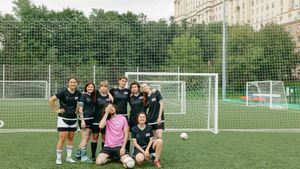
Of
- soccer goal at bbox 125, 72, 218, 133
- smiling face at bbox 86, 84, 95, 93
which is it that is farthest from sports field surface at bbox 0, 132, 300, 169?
soccer goal at bbox 125, 72, 218, 133

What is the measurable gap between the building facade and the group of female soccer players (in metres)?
34.7

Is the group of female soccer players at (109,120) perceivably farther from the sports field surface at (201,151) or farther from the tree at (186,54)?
the tree at (186,54)

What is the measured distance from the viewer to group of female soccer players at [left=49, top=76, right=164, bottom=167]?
6.65 meters

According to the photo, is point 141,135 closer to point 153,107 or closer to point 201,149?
point 153,107

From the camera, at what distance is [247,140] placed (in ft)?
31.5

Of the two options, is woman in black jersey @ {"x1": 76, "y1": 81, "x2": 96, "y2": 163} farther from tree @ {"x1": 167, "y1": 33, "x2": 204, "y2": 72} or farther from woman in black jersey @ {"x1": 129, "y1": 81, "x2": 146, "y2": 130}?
tree @ {"x1": 167, "y1": 33, "x2": 204, "y2": 72}

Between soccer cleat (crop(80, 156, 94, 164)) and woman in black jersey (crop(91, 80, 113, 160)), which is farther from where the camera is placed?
woman in black jersey (crop(91, 80, 113, 160))

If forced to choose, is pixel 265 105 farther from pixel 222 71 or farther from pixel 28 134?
pixel 28 134

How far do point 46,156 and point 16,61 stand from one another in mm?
8216

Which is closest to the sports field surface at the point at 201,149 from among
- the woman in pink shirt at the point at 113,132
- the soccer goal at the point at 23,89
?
the woman in pink shirt at the point at 113,132

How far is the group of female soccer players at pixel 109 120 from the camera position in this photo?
6648mm

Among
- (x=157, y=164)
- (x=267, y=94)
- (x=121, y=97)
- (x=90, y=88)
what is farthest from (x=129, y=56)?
(x=267, y=94)

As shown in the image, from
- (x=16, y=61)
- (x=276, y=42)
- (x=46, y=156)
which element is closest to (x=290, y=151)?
(x=46, y=156)

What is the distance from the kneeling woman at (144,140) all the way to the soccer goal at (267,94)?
15.2 metres
